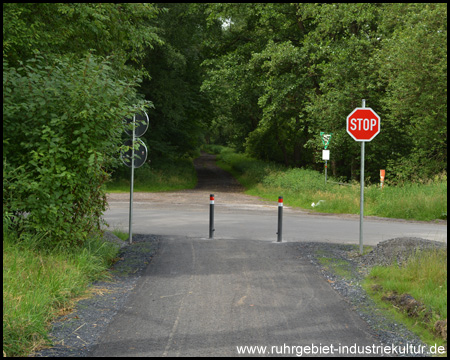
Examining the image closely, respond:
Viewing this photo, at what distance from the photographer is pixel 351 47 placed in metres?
27.6

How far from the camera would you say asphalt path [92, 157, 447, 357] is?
16.5ft

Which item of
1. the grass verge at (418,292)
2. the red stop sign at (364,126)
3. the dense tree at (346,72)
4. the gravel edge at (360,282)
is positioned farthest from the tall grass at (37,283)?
the dense tree at (346,72)

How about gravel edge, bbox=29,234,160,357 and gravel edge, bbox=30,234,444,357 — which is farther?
gravel edge, bbox=30,234,444,357

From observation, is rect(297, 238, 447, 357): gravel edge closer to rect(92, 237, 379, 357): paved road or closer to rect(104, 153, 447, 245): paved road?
rect(92, 237, 379, 357): paved road

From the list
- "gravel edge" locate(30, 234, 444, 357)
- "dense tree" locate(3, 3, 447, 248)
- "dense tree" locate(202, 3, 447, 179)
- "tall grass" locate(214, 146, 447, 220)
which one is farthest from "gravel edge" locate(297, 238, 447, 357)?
"dense tree" locate(202, 3, 447, 179)

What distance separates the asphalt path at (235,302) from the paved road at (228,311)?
0.04 feet

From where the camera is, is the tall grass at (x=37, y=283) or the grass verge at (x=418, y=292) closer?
the tall grass at (x=37, y=283)

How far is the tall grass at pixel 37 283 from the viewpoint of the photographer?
4963mm

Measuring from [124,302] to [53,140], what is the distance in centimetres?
280

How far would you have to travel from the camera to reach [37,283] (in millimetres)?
6438

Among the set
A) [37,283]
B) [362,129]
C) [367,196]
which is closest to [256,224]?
[362,129]

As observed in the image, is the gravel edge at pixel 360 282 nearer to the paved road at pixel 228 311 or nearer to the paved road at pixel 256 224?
the paved road at pixel 228 311

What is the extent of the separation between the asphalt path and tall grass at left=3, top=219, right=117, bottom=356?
0.74m

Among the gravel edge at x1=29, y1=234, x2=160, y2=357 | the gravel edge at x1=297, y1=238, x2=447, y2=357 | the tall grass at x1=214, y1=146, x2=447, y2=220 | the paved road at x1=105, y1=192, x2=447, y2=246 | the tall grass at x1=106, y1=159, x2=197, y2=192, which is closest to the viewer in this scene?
the gravel edge at x1=29, y1=234, x2=160, y2=357
